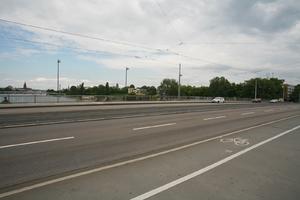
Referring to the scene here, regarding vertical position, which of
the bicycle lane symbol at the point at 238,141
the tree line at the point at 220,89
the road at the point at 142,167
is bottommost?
the bicycle lane symbol at the point at 238,141

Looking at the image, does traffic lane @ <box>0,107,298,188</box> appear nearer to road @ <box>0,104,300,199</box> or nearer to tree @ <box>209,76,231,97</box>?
road @ <box>0,104,300,199</box>

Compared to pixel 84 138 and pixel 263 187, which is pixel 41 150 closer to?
pixel 84 138

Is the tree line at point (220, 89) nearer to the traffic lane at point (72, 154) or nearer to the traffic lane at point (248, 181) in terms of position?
the traffic lane at point (72, 154)

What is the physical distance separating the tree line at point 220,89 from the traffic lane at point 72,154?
91466mm

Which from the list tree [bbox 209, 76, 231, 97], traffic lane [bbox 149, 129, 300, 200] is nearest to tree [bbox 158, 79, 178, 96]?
tree [bbox 209, 76, 231, 97]

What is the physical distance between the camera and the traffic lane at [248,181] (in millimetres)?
4957

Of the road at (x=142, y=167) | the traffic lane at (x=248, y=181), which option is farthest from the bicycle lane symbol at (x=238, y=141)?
the traffic lane at (x=248, y=181)

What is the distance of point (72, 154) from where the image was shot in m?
7.54

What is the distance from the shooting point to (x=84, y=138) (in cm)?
993

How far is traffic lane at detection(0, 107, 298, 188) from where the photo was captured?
5.95m

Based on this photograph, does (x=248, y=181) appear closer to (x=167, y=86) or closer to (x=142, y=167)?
(x=142, y=167)

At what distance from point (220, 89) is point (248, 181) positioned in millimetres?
144102

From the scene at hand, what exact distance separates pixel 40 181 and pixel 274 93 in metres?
139

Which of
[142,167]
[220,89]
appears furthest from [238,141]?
[220,89]
